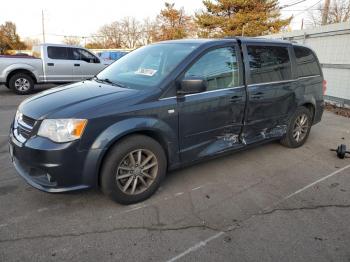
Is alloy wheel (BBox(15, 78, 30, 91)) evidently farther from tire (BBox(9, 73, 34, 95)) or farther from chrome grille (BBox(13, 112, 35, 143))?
chrome grille (BBox(13, 112, 35, 143))

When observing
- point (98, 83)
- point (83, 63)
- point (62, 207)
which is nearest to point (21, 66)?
point (83, 63)

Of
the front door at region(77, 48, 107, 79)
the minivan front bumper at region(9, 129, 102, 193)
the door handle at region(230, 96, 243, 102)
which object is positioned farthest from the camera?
the front door at region(77, 48, 107, 79)

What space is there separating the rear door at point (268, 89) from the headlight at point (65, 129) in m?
2.27

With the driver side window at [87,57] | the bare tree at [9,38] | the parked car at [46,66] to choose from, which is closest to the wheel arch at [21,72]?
the parked car at [46,66]

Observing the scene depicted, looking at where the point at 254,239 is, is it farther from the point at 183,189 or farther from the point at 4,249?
the point at 4,249

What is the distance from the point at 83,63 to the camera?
11.4 meters

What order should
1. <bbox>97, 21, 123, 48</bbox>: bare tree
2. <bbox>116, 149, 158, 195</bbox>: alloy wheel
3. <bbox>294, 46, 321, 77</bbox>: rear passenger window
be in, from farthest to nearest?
1. <bbox>97, 21, 123, 48</bbox>: bare tree
2. <bbox>294, 46, 321, 77</bbox>: rear passenger window
3. <bbox>116, 149, 158, 195</bbox>: alloy wheel

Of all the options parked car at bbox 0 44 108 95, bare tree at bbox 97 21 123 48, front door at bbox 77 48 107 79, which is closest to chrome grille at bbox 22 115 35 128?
parked car at bbox 0 44 108 95

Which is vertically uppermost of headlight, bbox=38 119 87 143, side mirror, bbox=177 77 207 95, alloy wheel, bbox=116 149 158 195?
side mirror, bbox=177 77 207 95

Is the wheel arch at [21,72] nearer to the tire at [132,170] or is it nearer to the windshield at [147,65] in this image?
the windshield at [147,65]

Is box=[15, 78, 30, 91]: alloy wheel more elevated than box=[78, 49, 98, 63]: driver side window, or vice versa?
box=[78, 49, 98, 63]: driver side window

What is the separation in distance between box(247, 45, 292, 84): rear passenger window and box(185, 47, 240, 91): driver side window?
12.3 inches

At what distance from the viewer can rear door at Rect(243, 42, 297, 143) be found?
13.2ft

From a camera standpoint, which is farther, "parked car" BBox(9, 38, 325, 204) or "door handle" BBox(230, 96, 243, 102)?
"door handle" BBox(230, 96, 243, 102)
